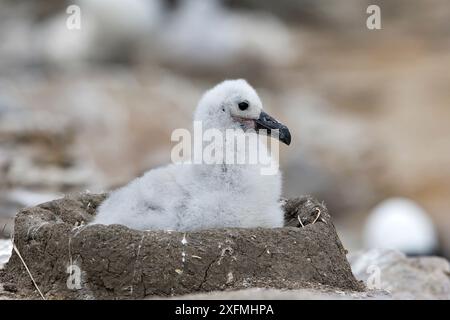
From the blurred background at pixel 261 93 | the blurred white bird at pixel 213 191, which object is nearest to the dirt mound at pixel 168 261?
the blurred white bird at pixel 213 191

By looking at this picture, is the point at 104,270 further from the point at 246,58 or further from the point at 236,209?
the point at 246,58

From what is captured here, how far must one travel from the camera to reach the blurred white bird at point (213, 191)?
734 cm

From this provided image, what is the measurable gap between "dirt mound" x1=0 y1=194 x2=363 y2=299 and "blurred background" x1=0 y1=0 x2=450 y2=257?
12.8 feet

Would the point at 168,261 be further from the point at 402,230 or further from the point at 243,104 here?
the point at 402,230

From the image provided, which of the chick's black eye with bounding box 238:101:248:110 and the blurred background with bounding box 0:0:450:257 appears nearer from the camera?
the chick's black eye with bounding box 238:101:248:110

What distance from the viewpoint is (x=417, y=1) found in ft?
104

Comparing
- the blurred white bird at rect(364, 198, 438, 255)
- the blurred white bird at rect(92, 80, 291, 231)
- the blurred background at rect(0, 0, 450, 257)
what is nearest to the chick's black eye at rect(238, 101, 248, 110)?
the blurred white bird at rect(92, 80, 291, 231)

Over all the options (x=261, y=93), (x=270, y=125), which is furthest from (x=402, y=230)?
(x=261, y=93)

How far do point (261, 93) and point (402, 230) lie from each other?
31.2ft

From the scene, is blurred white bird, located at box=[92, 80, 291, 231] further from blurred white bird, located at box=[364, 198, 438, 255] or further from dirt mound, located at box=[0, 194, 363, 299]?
blurred white bird, located at box=[364, 198, 438, 255]

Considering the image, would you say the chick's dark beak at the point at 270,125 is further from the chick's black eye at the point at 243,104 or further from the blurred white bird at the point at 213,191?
the chick's black eye at the point at 243,104

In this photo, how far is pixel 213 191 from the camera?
7.46 m

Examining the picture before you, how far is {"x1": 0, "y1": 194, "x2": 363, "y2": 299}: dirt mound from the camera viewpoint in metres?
6.70
